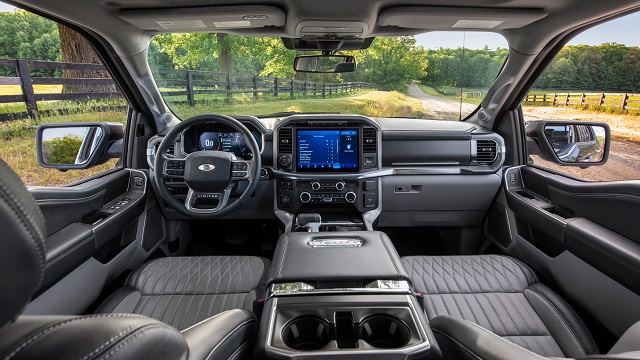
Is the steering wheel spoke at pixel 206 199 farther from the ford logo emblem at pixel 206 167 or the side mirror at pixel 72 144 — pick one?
the side mirror at pixel 72 144

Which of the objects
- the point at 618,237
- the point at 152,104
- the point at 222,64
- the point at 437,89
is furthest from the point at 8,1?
the point at 618,237

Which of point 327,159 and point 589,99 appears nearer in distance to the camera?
point 589,99

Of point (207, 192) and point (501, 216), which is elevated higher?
point (207, 192)

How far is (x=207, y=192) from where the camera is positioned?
2594mm

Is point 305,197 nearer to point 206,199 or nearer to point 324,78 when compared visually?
point 206,199

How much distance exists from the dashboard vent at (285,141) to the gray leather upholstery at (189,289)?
94 cm

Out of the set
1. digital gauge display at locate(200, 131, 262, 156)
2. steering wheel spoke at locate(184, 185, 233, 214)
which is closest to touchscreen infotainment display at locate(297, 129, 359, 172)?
digital gauge display at locate(200, 131, 262, 156)

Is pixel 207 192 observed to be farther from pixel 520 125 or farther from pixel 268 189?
pixel 520 125

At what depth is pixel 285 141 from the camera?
120 inches

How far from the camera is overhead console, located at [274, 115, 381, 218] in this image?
301 centimetres

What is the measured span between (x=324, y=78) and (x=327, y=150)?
2.38ft

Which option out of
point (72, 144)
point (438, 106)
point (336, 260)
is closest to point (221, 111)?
point (72, 144)

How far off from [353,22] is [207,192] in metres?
1.54

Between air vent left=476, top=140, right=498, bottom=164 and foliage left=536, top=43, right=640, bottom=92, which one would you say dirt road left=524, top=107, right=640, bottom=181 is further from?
air vent left=476, top=140, right=498, bottom=164
